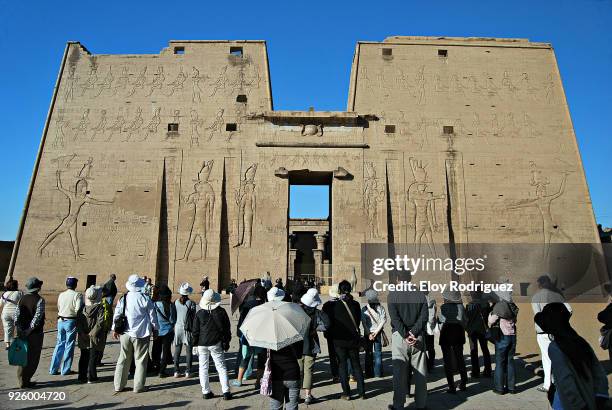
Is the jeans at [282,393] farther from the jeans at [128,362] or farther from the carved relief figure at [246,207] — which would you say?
the carved relief figure at [246,207]

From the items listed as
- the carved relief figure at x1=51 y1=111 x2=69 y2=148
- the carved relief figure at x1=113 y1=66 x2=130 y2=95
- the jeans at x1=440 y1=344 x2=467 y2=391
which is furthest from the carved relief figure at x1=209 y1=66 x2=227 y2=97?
the jeans at x1=440 y1=344 x2=467 y2=391

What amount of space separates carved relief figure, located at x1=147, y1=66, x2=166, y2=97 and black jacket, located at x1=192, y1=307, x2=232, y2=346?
16201 mm

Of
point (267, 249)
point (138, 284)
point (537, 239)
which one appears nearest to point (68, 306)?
point (138, 284)

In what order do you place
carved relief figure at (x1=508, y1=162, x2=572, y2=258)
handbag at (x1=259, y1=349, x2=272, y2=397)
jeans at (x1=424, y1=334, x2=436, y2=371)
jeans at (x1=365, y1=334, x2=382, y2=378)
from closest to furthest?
handbag at (x1=259, y1=349, x2=272, y2=397) → jeans at (x1=365, y1=334, x2=382, y2=378) → jeans at (x1=424, y1=334, x2=436, y2=371) → carved relief figure at (x1=508, y1=162, x2=572, y2=258)

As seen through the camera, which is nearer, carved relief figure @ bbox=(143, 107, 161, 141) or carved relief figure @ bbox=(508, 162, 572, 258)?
carved relief figure @ bbox=(508, 162, 572, 258)

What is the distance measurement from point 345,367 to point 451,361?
148 centimetres

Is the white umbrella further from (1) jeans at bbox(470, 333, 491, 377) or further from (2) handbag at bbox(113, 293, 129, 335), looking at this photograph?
(1) jeans at bbox(470, 333, 491, 377)

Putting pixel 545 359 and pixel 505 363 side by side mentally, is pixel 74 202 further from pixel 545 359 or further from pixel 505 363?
pixel 545 359

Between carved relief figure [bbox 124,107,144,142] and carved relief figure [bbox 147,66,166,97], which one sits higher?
carved relief figure [bbox 147,66,166,97]

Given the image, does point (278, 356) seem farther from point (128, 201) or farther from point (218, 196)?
point (128, 201)

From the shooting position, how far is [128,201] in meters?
18.2

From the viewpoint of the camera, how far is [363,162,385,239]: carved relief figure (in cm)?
1789

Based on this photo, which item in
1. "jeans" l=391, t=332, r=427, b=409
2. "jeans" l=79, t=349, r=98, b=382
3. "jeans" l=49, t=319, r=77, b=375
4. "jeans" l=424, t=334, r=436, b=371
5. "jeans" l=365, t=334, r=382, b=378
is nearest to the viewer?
"jeans" l=391, t=332, r=427, b=409

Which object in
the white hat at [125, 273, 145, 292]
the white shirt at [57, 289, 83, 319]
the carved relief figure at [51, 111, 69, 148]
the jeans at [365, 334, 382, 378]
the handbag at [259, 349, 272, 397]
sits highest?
the carved relief figure at [51, 111, 69, 148]
